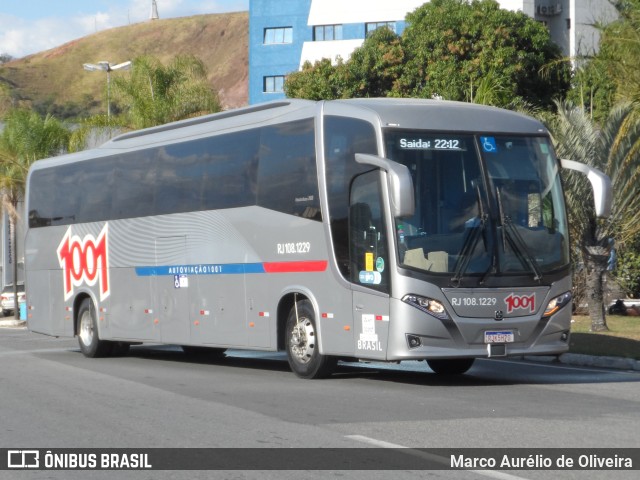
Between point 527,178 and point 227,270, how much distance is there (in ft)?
17.5

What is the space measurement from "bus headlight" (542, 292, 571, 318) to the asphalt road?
0.94m

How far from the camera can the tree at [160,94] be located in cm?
4428

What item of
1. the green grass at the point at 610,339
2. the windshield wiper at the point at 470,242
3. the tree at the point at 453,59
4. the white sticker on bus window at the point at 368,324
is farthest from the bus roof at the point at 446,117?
the tree at the point at 453,59

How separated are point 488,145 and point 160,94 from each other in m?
31.8

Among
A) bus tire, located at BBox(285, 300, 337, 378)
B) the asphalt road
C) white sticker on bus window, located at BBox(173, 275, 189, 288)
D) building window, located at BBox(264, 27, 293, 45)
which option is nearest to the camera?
the asphalt road

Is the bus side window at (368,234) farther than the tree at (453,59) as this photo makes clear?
No

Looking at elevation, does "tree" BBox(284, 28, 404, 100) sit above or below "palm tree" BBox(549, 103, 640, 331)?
above

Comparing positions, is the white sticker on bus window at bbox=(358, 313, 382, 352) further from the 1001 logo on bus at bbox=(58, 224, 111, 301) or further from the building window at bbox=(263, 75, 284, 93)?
the building window at bbox=(263, 75, 284, 93)

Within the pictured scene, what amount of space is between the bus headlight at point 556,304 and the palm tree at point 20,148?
33.1 metres

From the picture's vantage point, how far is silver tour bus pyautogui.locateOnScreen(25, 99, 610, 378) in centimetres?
1471

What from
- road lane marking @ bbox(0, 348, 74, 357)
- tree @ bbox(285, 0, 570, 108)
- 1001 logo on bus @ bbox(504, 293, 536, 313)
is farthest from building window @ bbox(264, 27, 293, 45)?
1001 logo on bus @ bbox(504, 293, 536, 313)

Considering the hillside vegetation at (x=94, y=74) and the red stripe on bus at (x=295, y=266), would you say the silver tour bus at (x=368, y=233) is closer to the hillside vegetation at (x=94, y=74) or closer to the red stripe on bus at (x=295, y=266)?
the red stripe on bus at (x=295, y=266)

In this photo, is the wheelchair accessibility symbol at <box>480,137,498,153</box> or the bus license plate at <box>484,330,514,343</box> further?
the wheelchair accessibility symbol at <box>480,137,498,153</box>

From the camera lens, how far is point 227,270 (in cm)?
1853
